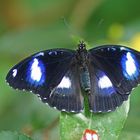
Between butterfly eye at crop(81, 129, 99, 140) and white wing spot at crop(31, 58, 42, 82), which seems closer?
butterfly eye at crop(81, 129, 99, 140)

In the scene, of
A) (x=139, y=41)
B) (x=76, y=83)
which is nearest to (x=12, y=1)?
Result: (x=139, y=41)

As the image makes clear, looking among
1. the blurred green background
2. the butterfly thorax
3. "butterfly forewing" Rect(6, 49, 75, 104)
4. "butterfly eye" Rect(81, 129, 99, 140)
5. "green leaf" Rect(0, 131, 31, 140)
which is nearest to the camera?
"butterfly eye" Rect(81, 129, 99, 140)

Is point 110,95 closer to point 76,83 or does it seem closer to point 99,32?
point 76,83

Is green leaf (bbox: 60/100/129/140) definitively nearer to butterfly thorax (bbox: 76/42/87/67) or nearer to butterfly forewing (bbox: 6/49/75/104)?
butterfly forewing (bbox: 6/49/75/104)

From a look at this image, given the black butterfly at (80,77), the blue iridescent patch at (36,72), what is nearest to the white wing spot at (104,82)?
the black butterfly at (80,77)

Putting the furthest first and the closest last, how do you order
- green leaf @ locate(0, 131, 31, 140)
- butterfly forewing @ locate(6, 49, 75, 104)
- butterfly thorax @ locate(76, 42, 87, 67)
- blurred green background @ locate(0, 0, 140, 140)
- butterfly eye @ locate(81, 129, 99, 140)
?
1. blurred green background @ locate(0, 0, 140, 140)
2. butterfly thorax @ locate(76, 42, 87, 67)
3. butterfly forewing @ locate(6, 49, 75, 104)
4. green leaf @ locate(0, 131, 31, 140)
5. butterfly eye @ locate(81, 129, 99, 140)

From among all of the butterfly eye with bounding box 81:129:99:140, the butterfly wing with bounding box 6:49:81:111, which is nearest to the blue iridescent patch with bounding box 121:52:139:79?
the butterfly wing with bounding box 6:49:81:111

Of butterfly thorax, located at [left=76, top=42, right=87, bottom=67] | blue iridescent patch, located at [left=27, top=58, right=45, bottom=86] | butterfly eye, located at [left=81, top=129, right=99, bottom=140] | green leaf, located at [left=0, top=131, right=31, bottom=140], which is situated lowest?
butterfly eye, located at [left=81, top=129, right=99, bottom=140]
